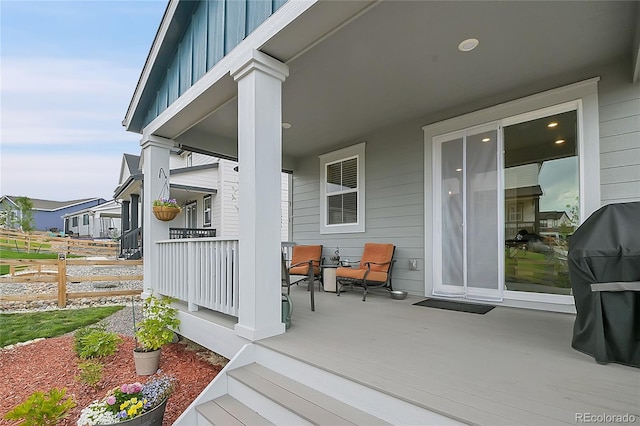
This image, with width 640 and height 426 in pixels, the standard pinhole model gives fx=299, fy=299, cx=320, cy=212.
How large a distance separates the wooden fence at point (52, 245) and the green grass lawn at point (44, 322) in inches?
381

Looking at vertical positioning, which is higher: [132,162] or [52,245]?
[132,162]

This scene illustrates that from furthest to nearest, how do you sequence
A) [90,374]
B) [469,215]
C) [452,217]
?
[452,217]
[469,215]
[90,374]

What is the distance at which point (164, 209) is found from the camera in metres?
4.32

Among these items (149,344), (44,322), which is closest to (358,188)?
(149,344)

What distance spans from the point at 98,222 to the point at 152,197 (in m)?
26.0

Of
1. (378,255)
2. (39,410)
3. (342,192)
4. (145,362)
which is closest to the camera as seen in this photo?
(39,410)

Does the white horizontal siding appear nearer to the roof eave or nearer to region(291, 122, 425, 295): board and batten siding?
the roof eave

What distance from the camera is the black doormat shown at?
11.9ft

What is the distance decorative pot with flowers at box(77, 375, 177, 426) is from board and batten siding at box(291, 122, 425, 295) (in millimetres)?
3639

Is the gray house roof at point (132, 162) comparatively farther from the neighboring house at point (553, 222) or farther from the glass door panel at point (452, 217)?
the neighboring house at point (553, 222)

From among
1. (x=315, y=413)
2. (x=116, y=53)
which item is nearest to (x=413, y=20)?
(x=315, y=413)

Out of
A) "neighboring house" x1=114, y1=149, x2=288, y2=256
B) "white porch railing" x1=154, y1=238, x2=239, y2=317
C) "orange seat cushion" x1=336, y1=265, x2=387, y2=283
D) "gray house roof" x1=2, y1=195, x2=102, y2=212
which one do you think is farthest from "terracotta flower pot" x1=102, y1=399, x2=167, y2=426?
"gray house roof" x1=2, y1=195, x2=102, y2=212

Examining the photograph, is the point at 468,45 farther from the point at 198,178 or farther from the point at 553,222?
the point at 198,178

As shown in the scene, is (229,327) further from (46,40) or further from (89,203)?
(89,203)
